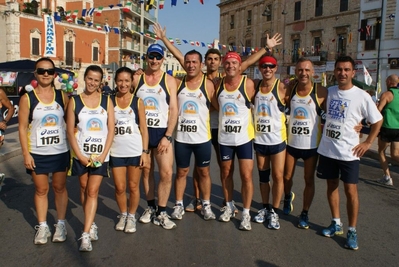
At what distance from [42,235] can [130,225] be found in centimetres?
96

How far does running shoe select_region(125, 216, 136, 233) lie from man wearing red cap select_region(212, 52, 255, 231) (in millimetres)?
1127

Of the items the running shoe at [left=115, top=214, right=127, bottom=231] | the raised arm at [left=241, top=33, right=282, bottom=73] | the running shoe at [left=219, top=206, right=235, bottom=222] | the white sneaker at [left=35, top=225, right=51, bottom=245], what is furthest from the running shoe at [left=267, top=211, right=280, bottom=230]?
the white sneaker at [left=35, top=225, right=51, bottom=245]

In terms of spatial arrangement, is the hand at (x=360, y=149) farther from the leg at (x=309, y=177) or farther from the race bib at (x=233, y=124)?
the race bib at (x=233, y=124)

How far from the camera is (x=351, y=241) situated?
149 inches

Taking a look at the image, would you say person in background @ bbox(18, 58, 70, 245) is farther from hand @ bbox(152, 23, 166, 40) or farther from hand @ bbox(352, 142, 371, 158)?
hand @ bbox(352, 142, 371, 158)

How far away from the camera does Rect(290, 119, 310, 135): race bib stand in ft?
13.9

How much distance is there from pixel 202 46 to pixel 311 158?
2034cm

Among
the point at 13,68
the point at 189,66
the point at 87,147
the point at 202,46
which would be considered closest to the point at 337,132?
the point at 189,66

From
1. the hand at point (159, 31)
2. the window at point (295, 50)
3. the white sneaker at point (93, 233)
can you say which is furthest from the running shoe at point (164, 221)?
the window at point (295, 50)

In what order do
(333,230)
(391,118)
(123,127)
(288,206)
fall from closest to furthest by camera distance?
(123,127) < (333,230) < (288,206) < (391,118)

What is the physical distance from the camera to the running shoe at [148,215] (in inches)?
176

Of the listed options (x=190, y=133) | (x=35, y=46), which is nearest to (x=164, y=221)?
(x=190, y=133)

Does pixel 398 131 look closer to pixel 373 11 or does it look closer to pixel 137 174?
pixel 137 174

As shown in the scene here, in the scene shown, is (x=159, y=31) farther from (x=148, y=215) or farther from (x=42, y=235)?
(x=42, y=235)
